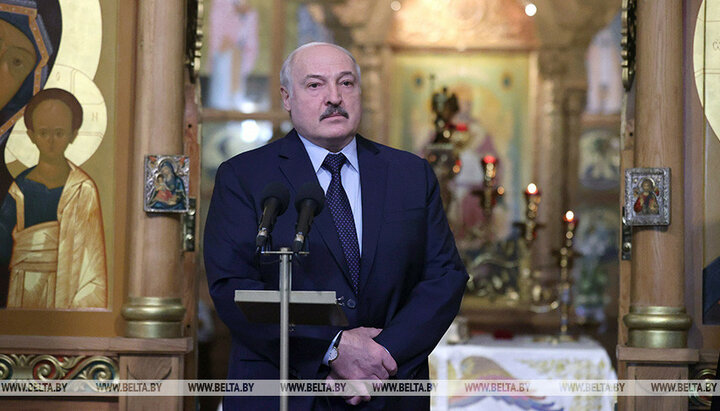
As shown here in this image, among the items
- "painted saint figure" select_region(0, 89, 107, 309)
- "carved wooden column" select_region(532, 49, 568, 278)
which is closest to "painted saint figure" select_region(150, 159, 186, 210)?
"painted saint figure" select_region(0, 89, 107, 309)

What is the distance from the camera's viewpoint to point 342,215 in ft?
10.7

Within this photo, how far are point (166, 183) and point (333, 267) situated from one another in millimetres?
1549

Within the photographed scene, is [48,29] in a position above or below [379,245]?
above

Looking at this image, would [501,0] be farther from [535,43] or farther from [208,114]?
[208,114]

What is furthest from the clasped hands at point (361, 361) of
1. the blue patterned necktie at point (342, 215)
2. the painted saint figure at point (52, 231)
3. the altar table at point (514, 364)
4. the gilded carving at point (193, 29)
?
the altar table at point (514, 364)

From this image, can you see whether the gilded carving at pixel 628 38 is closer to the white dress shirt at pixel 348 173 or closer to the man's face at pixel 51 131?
the white dress shirt at pixel 348 173

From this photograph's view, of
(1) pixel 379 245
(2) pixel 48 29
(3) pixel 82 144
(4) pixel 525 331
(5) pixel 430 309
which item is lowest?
(4) pixel 525 331

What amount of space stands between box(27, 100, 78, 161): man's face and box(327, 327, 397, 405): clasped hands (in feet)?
7.06

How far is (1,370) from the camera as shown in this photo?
457 cm

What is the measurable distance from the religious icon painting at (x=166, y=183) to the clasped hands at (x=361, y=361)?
65.1 inches

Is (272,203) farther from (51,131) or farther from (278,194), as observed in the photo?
(51,131)

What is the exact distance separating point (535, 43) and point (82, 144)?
5.05m

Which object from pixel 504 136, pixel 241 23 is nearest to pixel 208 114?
pixel 241 23

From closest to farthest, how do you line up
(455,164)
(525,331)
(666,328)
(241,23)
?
1. (666,328)
2. (455,164)
3. (525,331)
4. (241,23)
